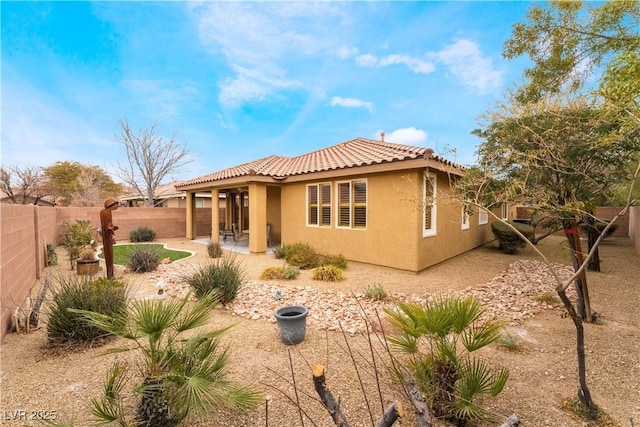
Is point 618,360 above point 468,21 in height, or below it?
below

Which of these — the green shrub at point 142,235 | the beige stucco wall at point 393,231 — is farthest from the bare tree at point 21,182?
the beige stucco wall at point 393,231

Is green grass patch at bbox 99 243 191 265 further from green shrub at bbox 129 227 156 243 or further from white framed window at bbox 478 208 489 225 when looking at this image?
white framed window at bbox 478 208 489 225

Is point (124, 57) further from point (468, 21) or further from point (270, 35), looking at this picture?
point (468, 21)

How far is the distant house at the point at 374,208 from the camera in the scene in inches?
352

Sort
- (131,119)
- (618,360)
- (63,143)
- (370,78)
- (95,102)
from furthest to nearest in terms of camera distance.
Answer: (131,119) < (63,143) < (95,102) < (370,78) < (618,360)

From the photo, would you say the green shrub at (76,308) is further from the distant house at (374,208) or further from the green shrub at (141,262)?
the distant house at (374,208)

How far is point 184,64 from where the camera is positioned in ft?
46.3

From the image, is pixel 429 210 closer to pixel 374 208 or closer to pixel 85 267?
pixel 374 208

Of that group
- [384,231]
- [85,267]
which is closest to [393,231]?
[384,231]

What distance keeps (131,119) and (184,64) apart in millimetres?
15490

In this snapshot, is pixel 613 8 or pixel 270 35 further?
pixel 270 35

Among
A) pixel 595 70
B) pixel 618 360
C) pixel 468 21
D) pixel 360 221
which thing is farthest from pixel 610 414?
pixel 468 21

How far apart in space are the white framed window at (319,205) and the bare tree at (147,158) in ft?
69.4

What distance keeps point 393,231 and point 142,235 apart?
15105mm
